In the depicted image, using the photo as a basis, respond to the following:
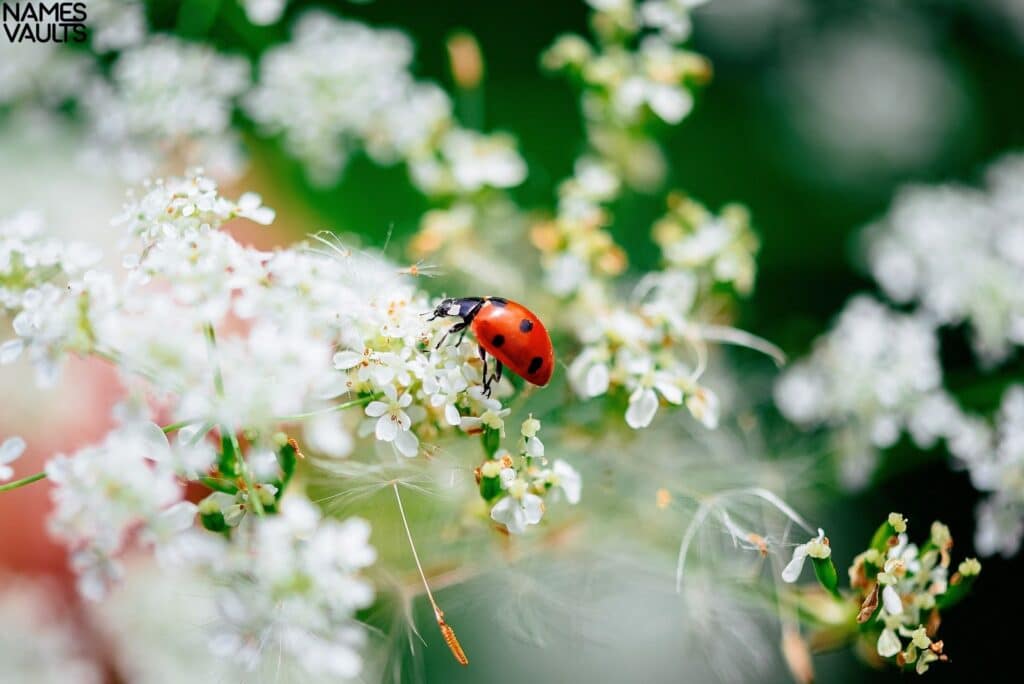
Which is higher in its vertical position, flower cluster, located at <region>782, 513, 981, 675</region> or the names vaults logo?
the names vaults logo

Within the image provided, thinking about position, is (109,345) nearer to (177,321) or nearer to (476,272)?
(177,321)

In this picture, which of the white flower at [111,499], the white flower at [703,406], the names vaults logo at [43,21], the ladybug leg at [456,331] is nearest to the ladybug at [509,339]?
the ladybug leg at [456,331]

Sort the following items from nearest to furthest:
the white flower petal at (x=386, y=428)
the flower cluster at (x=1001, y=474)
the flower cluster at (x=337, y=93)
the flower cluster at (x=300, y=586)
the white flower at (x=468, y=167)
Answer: the flower cluster at (x=300, y=586)
the white flower petal at (x=386, y=428)
the flower cluster at (x=1001, y=474)
the white flower at (x=468, y=167)
the flower cluster at (x=337, y=93)

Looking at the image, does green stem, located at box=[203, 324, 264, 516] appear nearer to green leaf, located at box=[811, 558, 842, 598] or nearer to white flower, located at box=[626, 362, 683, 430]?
white flower, located at box=[626, 362, 683, 430]

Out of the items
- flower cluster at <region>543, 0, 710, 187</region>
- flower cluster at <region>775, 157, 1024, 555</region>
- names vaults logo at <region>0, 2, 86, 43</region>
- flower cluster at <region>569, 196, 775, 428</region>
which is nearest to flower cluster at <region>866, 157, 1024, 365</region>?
flower cluster at <region>775, 157, 1024, 555</region>

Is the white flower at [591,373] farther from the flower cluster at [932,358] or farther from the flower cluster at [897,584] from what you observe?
the flower cluster at [932,358]

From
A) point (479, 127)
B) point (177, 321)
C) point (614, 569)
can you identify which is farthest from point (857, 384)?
point (177, 321)
